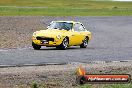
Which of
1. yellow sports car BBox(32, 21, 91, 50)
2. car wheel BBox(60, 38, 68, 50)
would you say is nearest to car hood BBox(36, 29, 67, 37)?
yellow sports car BBox(32, 21, 91, 50)

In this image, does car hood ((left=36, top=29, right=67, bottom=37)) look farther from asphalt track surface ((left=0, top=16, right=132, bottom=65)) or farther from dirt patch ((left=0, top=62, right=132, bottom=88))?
dirt patch ((left=0, top=62, right=132, bottom=88))

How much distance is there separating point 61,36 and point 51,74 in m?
10.4

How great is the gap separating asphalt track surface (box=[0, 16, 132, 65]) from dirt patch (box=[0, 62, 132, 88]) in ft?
4.65

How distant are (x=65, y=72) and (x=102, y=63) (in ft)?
10.8

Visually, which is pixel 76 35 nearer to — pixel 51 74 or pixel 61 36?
pixel 61 36

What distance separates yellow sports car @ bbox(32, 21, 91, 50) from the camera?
24.5 m

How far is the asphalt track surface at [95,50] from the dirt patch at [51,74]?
142 centimetres

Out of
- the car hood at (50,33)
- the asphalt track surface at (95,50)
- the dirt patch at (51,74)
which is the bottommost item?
the asphalt track surface at (95,50)

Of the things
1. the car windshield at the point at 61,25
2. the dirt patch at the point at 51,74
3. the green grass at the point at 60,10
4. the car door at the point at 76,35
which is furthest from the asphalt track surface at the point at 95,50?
the green grass at the point at 60,10

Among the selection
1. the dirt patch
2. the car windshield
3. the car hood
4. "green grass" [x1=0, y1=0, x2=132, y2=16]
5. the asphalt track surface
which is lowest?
"green grass" [x1=0, y1=0, x2=132, y2=16]

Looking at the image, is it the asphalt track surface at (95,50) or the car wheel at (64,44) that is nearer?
the asphalt track surface at (95,50)

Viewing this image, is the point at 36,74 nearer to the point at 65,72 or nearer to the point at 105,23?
the point at 65,72

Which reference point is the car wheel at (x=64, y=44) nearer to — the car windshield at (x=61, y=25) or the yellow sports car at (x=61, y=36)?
the yellow sports car at (x=61, y=36)

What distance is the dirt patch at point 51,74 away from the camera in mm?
12294
